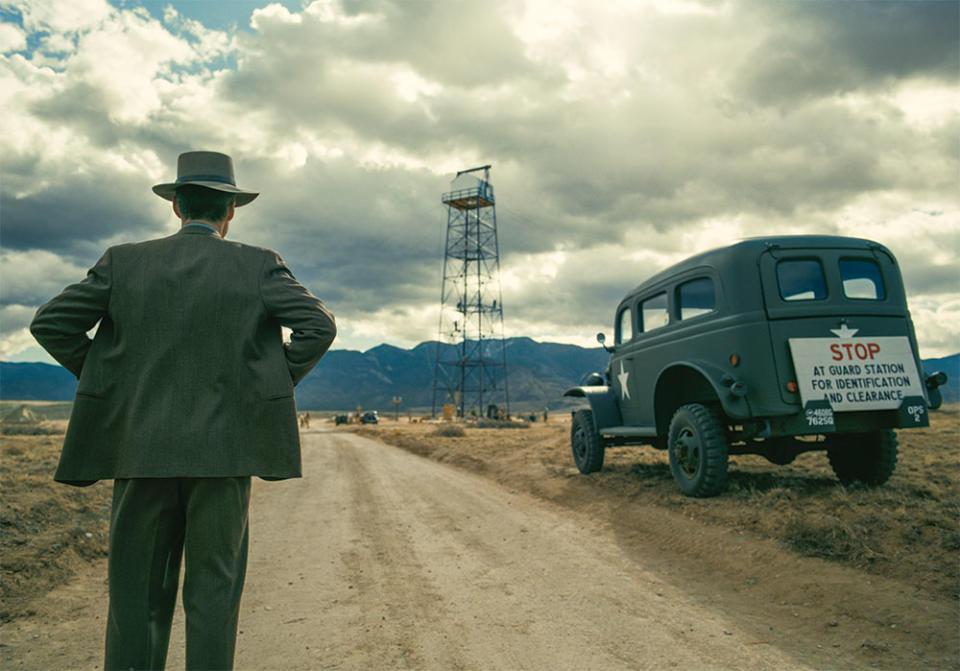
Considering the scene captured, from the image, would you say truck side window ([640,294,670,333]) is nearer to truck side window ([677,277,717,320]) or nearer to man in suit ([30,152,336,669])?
truck side window ([677,277,717,320])

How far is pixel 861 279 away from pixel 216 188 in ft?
22.6

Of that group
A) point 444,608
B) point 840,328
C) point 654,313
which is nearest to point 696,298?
point 654,313

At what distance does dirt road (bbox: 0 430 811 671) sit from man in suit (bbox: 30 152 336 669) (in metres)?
1.34

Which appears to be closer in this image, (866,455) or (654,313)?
(866,455)

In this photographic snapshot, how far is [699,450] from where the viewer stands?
6859 millimetres

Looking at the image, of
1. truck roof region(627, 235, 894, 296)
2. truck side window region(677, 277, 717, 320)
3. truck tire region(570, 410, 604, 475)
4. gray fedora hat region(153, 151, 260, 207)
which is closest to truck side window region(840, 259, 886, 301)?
truck roof region(627, 235, 894, 296)

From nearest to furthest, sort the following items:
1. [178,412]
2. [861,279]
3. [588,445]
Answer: [178,412], [861,279], [588,445]

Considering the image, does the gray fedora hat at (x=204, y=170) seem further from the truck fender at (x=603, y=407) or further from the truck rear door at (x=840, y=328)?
the truck fender at (x=603, y=407)

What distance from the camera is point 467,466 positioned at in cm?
1381

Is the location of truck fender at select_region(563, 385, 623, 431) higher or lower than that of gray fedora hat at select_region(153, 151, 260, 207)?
lower

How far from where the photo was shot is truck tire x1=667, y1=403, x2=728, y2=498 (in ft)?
22.0

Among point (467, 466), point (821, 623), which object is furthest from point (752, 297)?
point (467, 466)

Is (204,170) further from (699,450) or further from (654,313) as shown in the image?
(654,313)

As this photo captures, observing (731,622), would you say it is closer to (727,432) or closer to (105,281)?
(727,432)
